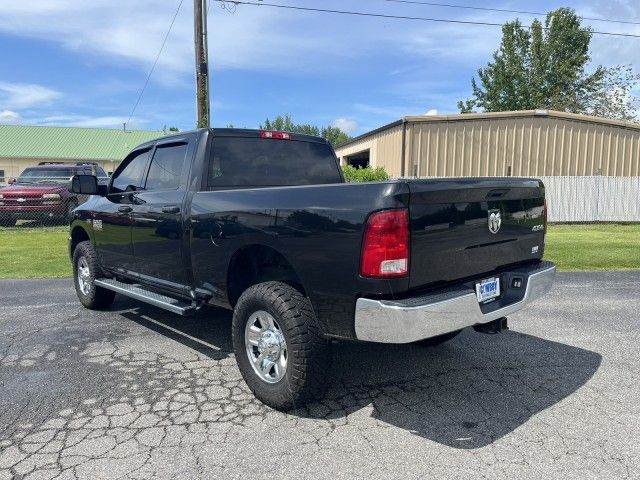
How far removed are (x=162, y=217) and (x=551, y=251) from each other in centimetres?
951

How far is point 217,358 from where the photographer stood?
469 centimetres

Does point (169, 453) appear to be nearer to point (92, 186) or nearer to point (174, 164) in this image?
point (174, 164)

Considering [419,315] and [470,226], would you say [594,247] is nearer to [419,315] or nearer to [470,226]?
[470,226]

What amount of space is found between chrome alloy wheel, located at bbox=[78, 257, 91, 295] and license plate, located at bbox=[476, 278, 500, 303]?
179 inches

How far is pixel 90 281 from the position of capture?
6.16 meters

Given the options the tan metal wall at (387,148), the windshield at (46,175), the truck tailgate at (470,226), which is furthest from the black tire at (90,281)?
the tan metal wall at (387,148)

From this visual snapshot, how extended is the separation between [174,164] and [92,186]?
1.44m

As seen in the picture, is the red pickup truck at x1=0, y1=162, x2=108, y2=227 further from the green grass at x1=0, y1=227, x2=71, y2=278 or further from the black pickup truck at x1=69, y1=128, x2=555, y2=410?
the black pickup truck at x1=69, y1=128, x2=555, y2=410

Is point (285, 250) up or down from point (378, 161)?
down

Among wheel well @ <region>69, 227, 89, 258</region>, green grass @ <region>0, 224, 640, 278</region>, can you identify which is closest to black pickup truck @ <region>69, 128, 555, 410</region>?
wheel well @ <region>69, 227, 89, 258</region>

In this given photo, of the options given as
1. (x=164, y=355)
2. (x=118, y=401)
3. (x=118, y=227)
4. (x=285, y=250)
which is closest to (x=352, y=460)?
(x=285, y=250)

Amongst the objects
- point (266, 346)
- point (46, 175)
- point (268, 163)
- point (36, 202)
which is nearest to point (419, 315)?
point (266, 346)

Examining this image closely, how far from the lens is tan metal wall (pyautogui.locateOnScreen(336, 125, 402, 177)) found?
19.6 metres

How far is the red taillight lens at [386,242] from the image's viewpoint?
3.05 metres
